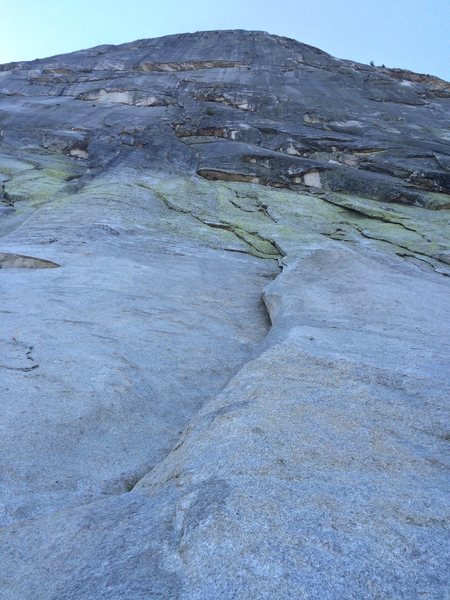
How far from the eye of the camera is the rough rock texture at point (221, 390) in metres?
2.81

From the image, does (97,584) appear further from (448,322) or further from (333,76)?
(333,76)

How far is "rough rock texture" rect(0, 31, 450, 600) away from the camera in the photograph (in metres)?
2.81

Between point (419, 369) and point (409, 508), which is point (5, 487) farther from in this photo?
point (419, 369)

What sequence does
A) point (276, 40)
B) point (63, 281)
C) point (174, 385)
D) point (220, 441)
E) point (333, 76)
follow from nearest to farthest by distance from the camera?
point (220, 441), point (174, 385), point (63, 281), point (333, 76), point (276, 40)

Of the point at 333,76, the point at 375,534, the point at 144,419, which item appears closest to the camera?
the point at 375,534

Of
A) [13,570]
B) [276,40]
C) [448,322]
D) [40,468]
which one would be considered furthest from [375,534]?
[276,40]

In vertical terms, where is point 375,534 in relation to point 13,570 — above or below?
→ above

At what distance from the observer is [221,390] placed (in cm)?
559

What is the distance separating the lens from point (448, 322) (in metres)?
7.75

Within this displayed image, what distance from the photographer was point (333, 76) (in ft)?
126

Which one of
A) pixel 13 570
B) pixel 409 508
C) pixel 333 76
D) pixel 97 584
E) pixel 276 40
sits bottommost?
pixel 13 570

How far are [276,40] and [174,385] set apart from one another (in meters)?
45.9

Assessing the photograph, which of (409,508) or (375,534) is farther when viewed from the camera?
(409,508)

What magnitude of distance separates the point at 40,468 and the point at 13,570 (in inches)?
56.5
